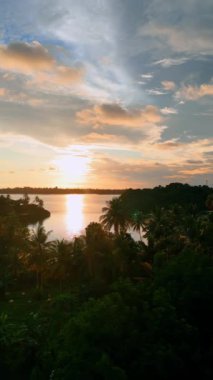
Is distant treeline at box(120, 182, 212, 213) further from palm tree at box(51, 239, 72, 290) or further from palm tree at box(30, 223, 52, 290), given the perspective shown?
palm tree at box(51, 239, 72, 290)

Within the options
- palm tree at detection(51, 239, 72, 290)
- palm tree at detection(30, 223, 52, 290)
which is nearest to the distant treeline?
palm tree at detection(30, 223, 52, 290)

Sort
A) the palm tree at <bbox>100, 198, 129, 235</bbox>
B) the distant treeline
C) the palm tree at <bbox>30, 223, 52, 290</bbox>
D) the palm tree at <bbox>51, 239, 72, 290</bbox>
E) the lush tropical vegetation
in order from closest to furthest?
1. the lush tropical vegetation
2. the palm tree at <bbox>51, 239, 72, 290</bbox>
3. the palm tree at <bbox>30, 223, 52, 290</bbox>
4. the palm tree at <bbox>100, 198, 129, 235</bbox>
5. the distant treeline

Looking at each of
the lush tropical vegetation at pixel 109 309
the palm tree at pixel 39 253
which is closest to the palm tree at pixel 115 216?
the lush tropical vegetation at pixel 109 309

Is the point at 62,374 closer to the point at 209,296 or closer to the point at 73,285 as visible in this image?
the point at 209,296

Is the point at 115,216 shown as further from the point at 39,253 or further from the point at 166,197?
the point at 166,197

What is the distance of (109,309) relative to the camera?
2197cm

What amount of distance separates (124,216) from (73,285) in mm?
28179

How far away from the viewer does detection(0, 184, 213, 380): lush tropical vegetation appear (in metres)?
20.8

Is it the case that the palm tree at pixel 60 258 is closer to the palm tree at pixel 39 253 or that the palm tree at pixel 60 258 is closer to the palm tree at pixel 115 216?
the palm tree at pixel 39 253

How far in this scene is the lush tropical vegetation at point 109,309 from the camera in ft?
68.2

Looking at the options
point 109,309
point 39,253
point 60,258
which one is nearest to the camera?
point 109,309

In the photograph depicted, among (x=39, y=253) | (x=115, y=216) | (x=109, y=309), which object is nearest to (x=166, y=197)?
(x=115, y=216)

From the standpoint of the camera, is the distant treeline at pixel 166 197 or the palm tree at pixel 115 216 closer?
the palm tree at pixel 115 216

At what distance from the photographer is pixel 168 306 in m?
23.0
